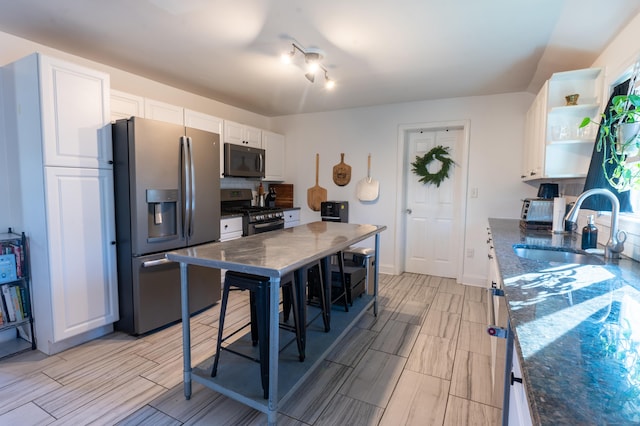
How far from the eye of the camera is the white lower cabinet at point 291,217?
183 inches

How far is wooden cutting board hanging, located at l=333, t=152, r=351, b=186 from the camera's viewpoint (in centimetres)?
468

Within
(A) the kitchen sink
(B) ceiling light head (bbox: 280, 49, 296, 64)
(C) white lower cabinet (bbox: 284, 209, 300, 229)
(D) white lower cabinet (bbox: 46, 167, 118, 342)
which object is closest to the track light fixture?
(B) ceiling light head (bbox: 280, 49, 296, 64)

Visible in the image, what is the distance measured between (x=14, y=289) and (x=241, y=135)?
2703 millimetres

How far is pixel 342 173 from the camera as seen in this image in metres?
4.71

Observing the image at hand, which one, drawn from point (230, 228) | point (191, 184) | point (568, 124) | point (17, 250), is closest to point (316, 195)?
point (230, 228)

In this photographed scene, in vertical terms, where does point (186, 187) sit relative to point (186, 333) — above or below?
above

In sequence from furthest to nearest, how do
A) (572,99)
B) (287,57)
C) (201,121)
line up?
(201,121)
(287,57)
(572,99)

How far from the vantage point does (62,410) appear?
175 centimetres

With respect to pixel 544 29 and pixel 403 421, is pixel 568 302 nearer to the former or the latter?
pixel 403 421

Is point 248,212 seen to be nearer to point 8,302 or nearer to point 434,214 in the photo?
point 8,302

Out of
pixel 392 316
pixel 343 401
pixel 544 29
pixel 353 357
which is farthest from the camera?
pixel 392 316

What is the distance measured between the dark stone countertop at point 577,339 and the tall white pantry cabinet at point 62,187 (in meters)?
2.75

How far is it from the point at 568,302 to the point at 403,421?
1.12 m

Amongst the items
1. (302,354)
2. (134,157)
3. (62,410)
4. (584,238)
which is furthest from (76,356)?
(584,238)
